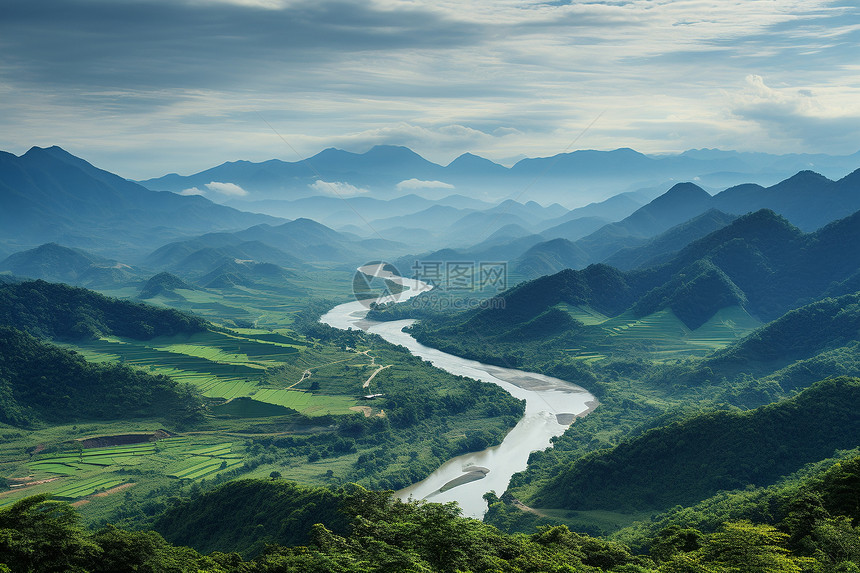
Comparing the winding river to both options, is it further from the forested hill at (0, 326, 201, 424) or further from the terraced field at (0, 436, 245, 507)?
the forested hill at (0, 326, 201, 424)

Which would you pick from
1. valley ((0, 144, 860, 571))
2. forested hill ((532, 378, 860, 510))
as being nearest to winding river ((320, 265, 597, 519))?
valley ((0, 144, 860, 571))

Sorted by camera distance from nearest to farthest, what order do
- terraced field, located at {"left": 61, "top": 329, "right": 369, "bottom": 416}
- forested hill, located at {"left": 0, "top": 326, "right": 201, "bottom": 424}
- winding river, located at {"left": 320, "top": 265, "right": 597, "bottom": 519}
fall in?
winding river, located at {"left": 320, "top": 265, "right": 597, "bottom": 519}
forested hill, located at {"left": 0, "top": 326, "right": 201, "bottom": 424}
terraced field, located at {"left": 61, "top": 329, "right": 369, "bottom": 416}

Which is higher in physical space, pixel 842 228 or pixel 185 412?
pixel 842 228

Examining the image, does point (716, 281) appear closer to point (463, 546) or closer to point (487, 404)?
point (487, 404)

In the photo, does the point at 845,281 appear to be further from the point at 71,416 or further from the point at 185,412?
the point at 71,416

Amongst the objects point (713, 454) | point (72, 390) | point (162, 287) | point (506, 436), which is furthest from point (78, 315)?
point (713, 454)

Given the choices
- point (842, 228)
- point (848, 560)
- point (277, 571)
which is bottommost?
point (277, 571)

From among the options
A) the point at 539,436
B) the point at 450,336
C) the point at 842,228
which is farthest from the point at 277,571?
the point at 842,228

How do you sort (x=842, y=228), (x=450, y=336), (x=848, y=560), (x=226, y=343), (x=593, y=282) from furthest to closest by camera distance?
(x=593, y=282) < (x=450, y=336) < (x=842, y=228) < (x=226, y=343) < (x=848, y=560)

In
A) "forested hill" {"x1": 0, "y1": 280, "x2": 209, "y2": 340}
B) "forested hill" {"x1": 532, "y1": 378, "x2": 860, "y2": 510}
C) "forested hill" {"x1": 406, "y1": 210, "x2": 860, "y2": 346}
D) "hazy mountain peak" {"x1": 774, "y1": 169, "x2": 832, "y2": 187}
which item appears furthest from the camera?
"hazy mountain peak" {"x1": 774, "y1": 169, "x2": 832, "y2": 187}
